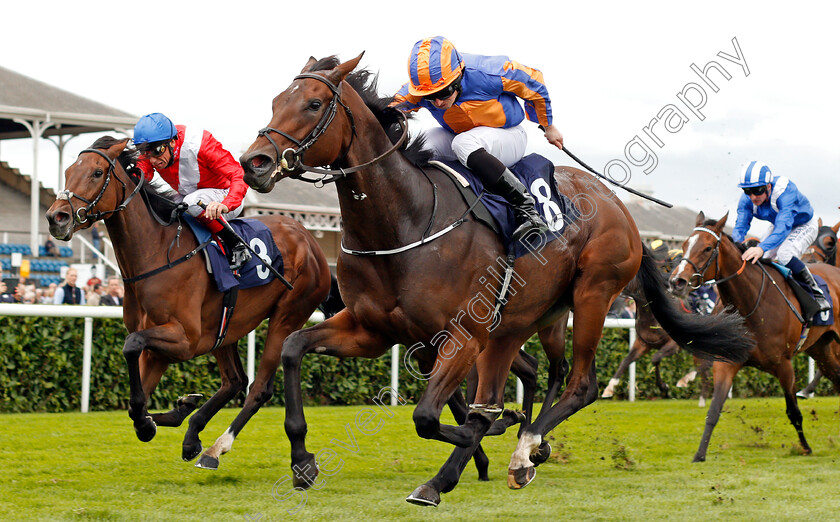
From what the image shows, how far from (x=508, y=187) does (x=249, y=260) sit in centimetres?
210

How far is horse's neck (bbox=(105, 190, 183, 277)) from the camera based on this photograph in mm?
4750

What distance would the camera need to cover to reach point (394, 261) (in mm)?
3398

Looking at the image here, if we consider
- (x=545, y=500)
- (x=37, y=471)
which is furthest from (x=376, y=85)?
(x=37, y=471)

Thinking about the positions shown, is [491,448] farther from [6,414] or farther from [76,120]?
[76,120]

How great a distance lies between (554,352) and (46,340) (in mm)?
4163

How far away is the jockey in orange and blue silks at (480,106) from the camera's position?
362cm

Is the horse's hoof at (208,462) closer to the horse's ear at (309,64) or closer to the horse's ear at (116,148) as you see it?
the horse's ear at (116,148)

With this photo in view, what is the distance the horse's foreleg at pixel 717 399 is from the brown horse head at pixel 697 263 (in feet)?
1.88

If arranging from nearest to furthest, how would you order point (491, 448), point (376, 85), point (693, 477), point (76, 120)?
point (376, 85)
point (693, 477)
point (491, 448)
point (76, 120)

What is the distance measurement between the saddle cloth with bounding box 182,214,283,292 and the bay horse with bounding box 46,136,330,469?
2.2 inches

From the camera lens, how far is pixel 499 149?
395 centimetres

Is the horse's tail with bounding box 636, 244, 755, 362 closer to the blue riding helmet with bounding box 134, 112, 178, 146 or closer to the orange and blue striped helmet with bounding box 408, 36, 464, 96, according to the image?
the orange and blue striped helmet with bounding box 408, 36, 464, 96

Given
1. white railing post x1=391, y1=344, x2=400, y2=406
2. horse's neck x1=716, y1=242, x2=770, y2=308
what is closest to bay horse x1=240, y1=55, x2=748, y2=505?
horse's neck x1=716, y1=242, x2=770, y2=308

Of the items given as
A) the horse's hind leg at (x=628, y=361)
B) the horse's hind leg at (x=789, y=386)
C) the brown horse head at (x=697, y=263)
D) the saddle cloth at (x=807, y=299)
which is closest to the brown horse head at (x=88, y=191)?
the brown horse head at (x=697, y=263)
